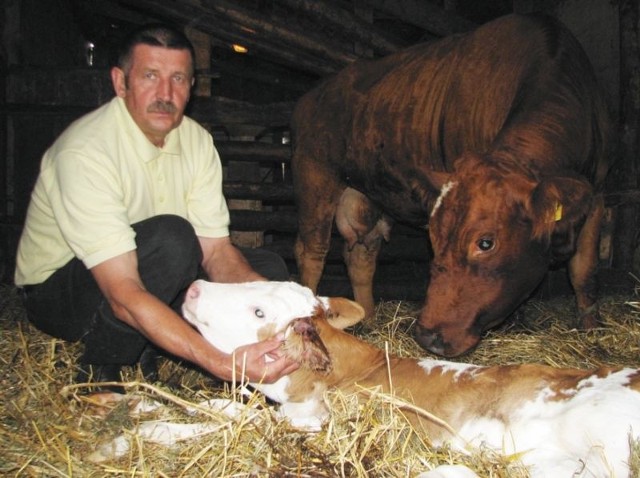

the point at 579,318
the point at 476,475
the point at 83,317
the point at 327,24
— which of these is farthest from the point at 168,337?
the point at 327,24

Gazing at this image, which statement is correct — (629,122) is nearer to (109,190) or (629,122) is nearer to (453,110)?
(453,110)

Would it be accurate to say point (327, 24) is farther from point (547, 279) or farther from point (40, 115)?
point (547, 279)

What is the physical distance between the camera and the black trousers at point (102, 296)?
10.1 ft

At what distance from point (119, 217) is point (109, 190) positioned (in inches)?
6.2

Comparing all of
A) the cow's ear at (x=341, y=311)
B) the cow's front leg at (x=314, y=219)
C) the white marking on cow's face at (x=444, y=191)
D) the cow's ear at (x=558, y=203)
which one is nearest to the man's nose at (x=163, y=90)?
the cow's ear at (x=341, y=311)

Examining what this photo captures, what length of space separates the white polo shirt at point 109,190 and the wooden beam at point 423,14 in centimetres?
380

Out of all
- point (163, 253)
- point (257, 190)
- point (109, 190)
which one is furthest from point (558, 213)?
point (257, 190)

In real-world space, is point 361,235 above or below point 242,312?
below

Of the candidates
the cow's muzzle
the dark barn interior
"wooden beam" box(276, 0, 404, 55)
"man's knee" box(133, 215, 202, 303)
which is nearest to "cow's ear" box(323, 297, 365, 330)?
the cow's muzzle

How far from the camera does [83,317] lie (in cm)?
316

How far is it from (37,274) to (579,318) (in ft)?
12.4

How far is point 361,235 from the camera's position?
624cm

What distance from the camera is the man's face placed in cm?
316

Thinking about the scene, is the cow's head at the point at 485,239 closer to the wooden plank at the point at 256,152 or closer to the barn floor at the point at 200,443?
the barn floor at the point at 200,443
